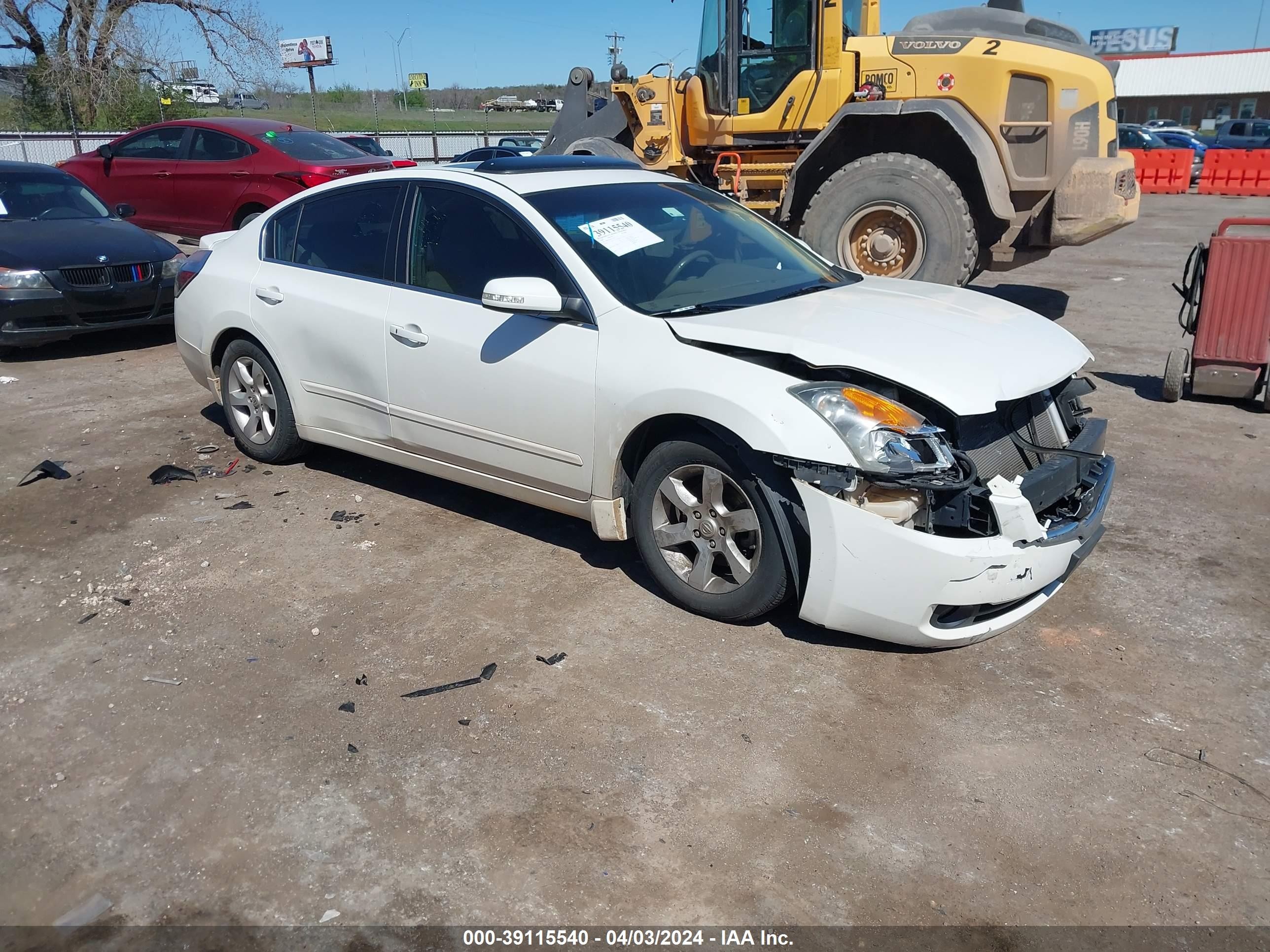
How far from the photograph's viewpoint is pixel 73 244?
28.4 ft

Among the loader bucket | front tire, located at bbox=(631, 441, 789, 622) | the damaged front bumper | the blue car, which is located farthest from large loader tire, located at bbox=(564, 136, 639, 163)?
the blue car

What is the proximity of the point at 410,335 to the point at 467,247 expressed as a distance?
477mm

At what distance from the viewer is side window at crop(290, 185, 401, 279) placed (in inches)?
192

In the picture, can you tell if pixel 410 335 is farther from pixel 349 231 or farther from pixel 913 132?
pixel 913 132

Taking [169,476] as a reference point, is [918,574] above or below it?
above

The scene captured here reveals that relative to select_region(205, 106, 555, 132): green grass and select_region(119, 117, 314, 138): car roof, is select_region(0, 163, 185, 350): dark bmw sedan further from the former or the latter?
select_region(205, 106, 555, 132): green grass

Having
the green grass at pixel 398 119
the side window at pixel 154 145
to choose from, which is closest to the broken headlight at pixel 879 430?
the side window at pixel 154 145

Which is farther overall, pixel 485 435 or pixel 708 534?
pixel 485 435

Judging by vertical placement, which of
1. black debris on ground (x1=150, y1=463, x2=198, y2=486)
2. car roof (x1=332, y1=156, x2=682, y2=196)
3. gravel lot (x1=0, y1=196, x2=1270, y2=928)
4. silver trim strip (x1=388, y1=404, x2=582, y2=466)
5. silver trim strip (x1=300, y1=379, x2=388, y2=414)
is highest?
car roof (x1=332, y1=156, x2=682, y2=196)

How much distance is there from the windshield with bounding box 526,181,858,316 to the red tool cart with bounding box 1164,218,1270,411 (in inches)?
128

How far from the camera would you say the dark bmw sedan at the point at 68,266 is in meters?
8.19

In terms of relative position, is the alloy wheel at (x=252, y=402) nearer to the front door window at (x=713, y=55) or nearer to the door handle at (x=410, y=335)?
the door handle at (x=410, y=335)

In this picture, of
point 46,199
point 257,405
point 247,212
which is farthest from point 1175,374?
point 46,199

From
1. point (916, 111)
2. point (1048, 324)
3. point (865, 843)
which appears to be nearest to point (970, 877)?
point (865, 843)
